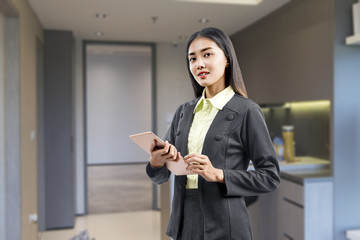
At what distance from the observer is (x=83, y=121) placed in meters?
5.34

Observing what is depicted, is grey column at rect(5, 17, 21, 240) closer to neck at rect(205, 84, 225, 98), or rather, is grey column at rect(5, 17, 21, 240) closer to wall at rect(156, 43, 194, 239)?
neck at rect(205, 84, 225, 98)

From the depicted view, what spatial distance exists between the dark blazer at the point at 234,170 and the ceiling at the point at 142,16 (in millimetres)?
2643

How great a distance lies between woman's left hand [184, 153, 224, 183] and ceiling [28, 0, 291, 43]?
275 centimetres

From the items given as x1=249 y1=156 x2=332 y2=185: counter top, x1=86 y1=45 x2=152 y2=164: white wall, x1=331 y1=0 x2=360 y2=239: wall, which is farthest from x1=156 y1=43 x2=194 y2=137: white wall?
x1=86 y1=45 x2=152 y2=164: white wall

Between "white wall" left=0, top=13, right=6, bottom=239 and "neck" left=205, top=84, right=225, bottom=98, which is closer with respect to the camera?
"neck" left=205, top=84, right=225, bottom=98

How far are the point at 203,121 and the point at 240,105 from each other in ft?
0.43

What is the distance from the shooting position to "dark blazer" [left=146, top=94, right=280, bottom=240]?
1046mm

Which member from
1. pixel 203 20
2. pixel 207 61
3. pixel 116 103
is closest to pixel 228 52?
pixel 207 61

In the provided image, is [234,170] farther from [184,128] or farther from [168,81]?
[168,81]

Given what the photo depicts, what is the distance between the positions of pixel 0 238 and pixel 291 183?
242 centimetres

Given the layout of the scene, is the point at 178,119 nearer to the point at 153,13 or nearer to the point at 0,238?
the point at 0,238

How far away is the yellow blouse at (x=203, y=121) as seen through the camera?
1121 mm

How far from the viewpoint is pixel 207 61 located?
111 centimetres

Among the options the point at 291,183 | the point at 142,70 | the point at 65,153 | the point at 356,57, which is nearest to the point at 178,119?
the point at 291,183
